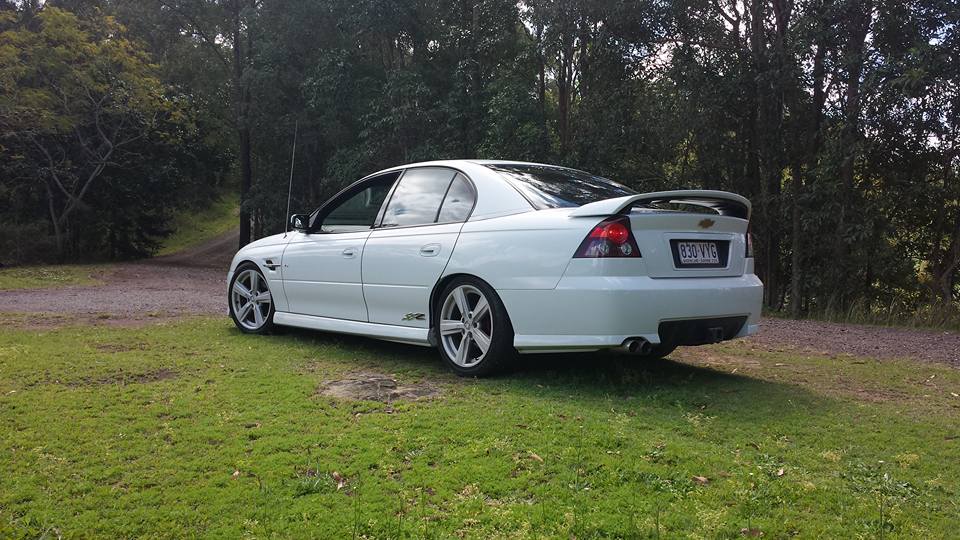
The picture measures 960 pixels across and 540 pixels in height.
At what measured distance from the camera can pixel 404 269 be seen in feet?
16.8

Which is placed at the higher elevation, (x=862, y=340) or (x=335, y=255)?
(x=335, y=255)

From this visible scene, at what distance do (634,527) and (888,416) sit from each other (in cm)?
221

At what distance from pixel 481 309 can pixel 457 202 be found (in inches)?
35.1

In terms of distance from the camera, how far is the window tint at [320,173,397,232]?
5789mm

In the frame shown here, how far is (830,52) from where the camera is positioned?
1102 cm

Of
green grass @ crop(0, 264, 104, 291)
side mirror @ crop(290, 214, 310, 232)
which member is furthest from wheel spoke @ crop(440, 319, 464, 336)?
green grass @ crop(0, 264, 104, 291)

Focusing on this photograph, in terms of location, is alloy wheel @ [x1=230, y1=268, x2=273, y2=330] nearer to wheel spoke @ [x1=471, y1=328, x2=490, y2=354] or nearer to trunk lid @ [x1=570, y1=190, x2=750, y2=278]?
wheel spoke @ [x1=471, y1=328, x2=490, y2=354]

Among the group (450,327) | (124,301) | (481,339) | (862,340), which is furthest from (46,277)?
(862,340)

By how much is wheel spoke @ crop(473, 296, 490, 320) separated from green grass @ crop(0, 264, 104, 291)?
11.5 meters

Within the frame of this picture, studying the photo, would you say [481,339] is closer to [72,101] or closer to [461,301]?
[461,301]

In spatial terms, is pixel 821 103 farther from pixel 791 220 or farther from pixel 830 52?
pixel 791 220

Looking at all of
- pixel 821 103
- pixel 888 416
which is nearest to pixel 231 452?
pixel 888 416

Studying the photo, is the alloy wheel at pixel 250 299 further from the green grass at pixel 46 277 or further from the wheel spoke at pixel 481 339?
the green grass at pixel 46 277

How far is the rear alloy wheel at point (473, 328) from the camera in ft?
14.8
